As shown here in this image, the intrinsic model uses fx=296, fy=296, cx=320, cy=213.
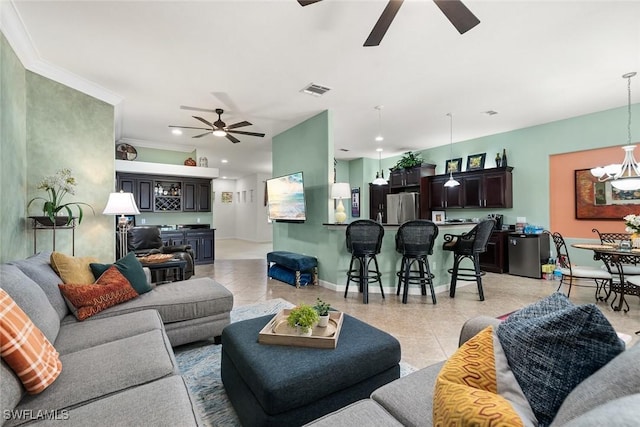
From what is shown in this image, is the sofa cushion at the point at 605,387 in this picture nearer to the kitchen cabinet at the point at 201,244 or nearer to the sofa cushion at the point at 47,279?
the sofa cushion at the point at 47,279

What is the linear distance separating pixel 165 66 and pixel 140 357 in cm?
316

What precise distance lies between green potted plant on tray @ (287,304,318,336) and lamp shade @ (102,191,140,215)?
114 inches

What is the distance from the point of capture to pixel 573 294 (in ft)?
14.2

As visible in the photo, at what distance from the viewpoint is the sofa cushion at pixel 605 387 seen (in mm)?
670

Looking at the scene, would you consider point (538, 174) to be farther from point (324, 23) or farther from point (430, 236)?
point (324, 23)

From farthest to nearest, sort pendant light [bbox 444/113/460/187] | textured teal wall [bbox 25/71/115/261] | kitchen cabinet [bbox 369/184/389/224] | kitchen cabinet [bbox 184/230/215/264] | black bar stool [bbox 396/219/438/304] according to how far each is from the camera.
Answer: kitchen cabinet [bbox 369/184/389/224] < kitchen cabinet [bbox 184/230/215/264] < pendant light [bbox 444/113/460/187] < black bar stool [bbox 396/219/438/304] < textured teal wall [bbox 25/71/115/261]

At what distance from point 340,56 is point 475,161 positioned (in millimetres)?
4732

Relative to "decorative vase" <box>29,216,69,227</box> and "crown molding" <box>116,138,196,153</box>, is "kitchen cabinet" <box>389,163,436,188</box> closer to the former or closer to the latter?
"crown molding" <box>116,138,196,153</box>

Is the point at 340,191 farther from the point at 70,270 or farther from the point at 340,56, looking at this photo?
the point at 70,270

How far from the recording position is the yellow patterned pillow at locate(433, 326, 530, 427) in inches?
A: 29.5

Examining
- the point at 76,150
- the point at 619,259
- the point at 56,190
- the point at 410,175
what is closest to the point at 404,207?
the point at 410,175

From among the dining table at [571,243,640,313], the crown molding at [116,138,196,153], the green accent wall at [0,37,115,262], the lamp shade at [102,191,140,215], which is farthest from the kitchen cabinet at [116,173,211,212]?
the dining table at [571,243,640,313]

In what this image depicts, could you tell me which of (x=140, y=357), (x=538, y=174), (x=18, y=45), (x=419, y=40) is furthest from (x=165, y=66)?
(x=538, y=174)

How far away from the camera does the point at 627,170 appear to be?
441cm
